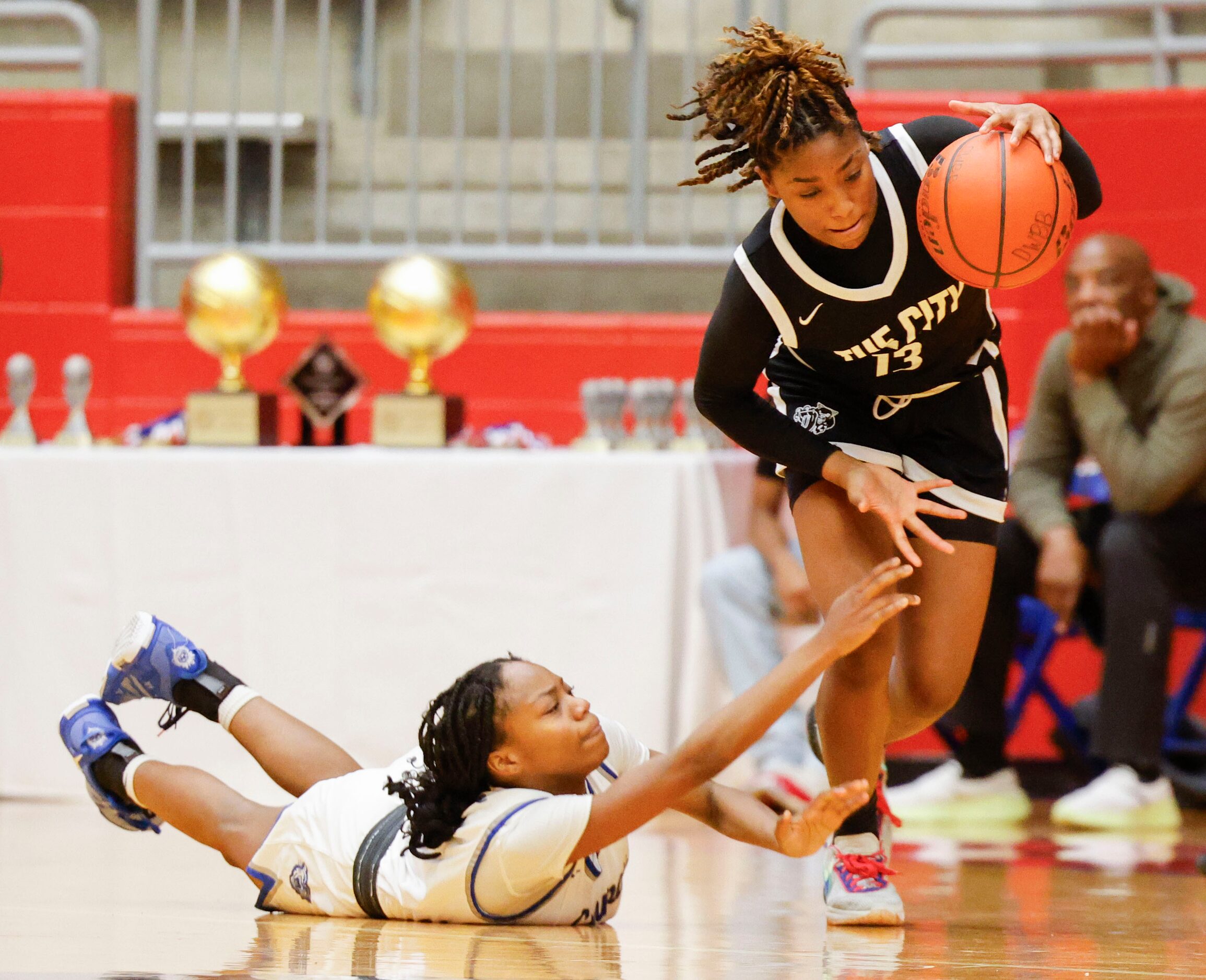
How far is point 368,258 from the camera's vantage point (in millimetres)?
5473

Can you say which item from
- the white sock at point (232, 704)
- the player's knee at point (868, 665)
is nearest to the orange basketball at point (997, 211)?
the player's knee at point (868, 665)

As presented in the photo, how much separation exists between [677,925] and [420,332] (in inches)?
83.8

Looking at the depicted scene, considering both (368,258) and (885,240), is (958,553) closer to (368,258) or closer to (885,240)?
(885,240)

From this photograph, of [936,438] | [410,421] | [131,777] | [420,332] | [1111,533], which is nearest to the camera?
Answer: [936,438]

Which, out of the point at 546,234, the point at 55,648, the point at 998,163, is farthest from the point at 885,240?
the point at 546,234

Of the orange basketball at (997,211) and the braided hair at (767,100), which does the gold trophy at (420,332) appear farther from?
the orange basketball at (997,211)

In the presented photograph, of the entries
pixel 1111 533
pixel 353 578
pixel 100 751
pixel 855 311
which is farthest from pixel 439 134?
pixel 855 311

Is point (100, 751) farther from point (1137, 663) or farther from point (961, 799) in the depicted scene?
point (1137, 663)

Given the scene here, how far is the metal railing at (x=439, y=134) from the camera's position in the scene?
5.47 meters

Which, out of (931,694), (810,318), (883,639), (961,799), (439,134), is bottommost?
(961,799)

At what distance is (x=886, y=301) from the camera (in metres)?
2.41

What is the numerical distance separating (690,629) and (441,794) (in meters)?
1.59

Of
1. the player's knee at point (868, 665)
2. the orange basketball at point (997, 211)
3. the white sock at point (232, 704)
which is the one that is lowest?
the white sock at point (232, 704)

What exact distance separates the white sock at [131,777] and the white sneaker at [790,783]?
1430 mm
